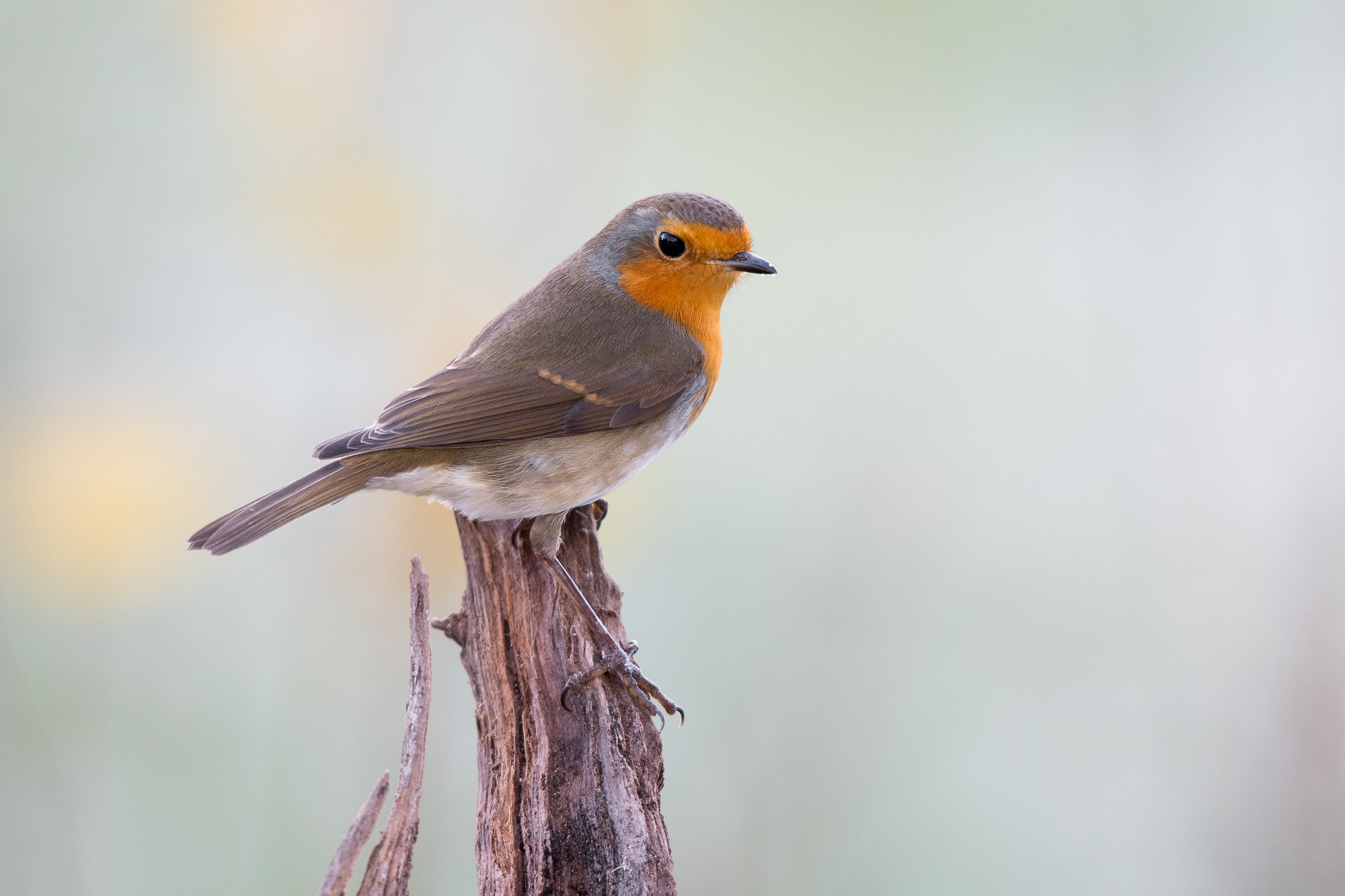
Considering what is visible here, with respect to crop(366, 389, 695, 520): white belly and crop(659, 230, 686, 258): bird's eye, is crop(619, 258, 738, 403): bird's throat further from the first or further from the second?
crop(366, 389, 695, 520): white belly

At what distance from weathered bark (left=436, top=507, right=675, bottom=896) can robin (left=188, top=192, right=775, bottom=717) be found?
5 cm

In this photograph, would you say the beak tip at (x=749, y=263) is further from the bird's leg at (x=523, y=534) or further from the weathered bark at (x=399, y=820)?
the weathered bark at (x=399, y=820)

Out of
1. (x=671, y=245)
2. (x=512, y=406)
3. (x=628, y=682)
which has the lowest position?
(x=628, y=682)

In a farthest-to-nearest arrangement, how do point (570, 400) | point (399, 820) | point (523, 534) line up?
point (523, 534) < point (570, 400) < point (399, 820)

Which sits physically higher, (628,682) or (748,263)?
(748,263)

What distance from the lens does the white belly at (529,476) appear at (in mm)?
2488

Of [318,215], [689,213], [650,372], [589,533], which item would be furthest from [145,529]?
[689,213]

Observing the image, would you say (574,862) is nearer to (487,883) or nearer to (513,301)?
(487,883)

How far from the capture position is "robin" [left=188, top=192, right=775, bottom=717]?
242cm

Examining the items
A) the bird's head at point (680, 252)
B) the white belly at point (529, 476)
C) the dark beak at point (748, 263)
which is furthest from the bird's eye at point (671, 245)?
the white belly at point (529, 476)

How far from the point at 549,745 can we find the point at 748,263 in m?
1.26

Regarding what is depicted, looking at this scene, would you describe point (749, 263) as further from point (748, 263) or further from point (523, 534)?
point (523, 534)

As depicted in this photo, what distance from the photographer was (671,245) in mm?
2785

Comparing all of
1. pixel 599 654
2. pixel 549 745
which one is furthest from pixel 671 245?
pixel 549 745
